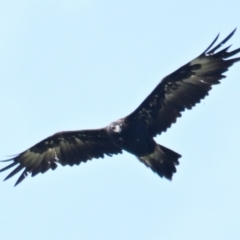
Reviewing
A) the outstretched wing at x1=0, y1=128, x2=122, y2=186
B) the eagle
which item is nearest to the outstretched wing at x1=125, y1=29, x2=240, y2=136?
the eagle

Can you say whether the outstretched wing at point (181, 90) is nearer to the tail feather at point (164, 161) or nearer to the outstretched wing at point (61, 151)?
the tail feather at point (164, 161)

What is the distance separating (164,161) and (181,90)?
4.75 feet

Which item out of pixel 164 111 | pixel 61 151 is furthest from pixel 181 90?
pixel 61 151

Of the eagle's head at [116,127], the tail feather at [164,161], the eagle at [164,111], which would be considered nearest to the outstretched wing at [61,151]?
the eagle at [164,111]

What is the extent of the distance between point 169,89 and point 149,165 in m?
1.59

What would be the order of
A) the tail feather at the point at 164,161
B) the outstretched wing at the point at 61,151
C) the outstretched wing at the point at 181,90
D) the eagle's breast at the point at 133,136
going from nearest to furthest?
the outstretched wing at the point at 181,90
the eagle's breast at the point at 133,136
the tail feather at the point at 164,161
the outstretched wing at the point at 61,151

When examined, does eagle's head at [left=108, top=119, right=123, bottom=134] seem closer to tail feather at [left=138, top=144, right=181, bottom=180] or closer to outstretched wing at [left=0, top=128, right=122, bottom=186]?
tail feather at [left=138, top=144, right=181, bottom=180]

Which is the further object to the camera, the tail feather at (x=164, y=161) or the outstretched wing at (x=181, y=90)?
the tail feather at (x=164, y=161)

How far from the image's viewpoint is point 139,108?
791 inches

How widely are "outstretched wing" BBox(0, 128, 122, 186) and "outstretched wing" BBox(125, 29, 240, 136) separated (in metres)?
1.41

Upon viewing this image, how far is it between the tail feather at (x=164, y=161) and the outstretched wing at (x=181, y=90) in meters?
0.38

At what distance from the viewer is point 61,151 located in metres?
21.7

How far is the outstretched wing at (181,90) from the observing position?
64.0 ft

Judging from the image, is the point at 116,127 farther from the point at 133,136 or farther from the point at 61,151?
the point at 61,151
